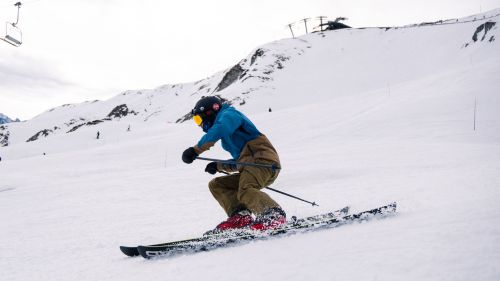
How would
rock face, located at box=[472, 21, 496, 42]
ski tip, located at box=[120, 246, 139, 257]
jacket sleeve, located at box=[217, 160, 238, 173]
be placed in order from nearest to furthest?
1. ski tip, located at box=[120, 246, 139, 257]
2. jacket sleeve, located at box=[217, 160, 238, 173]
3. rock face, located at box=[472, 21, 496, 42]

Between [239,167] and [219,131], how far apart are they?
581 millimetres

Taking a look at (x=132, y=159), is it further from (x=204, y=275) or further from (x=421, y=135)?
(x=204, y=275)

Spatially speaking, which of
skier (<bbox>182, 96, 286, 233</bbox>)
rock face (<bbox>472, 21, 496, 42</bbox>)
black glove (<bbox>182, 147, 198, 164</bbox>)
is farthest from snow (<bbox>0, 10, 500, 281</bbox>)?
rock face (<bbox>472, 21, 496, 42</bbox>)

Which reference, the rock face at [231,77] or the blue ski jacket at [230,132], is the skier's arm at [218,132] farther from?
the rock face at [231,77]

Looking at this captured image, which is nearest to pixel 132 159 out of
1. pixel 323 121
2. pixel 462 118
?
pixel 323 121

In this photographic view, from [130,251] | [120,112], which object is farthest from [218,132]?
[120,112]

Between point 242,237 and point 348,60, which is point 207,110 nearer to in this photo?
point 242,237

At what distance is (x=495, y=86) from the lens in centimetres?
1345

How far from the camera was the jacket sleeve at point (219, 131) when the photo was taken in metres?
4.03

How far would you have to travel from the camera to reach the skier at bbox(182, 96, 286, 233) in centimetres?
404

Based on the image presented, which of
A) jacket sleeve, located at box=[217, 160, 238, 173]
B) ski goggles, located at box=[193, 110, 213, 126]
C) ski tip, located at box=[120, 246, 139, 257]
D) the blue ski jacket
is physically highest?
ski goggles, located at box=[193, 110, 213, 126]

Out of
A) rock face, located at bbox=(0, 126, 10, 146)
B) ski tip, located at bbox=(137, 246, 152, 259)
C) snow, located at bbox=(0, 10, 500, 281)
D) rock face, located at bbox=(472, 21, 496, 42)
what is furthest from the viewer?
rock face, located at bbox=(0, 126, 10, 146)

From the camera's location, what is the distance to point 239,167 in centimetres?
440

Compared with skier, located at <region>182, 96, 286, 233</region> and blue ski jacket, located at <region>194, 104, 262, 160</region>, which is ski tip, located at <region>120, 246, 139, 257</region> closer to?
skier, located at <region>182, 96, 286, 233</region>
